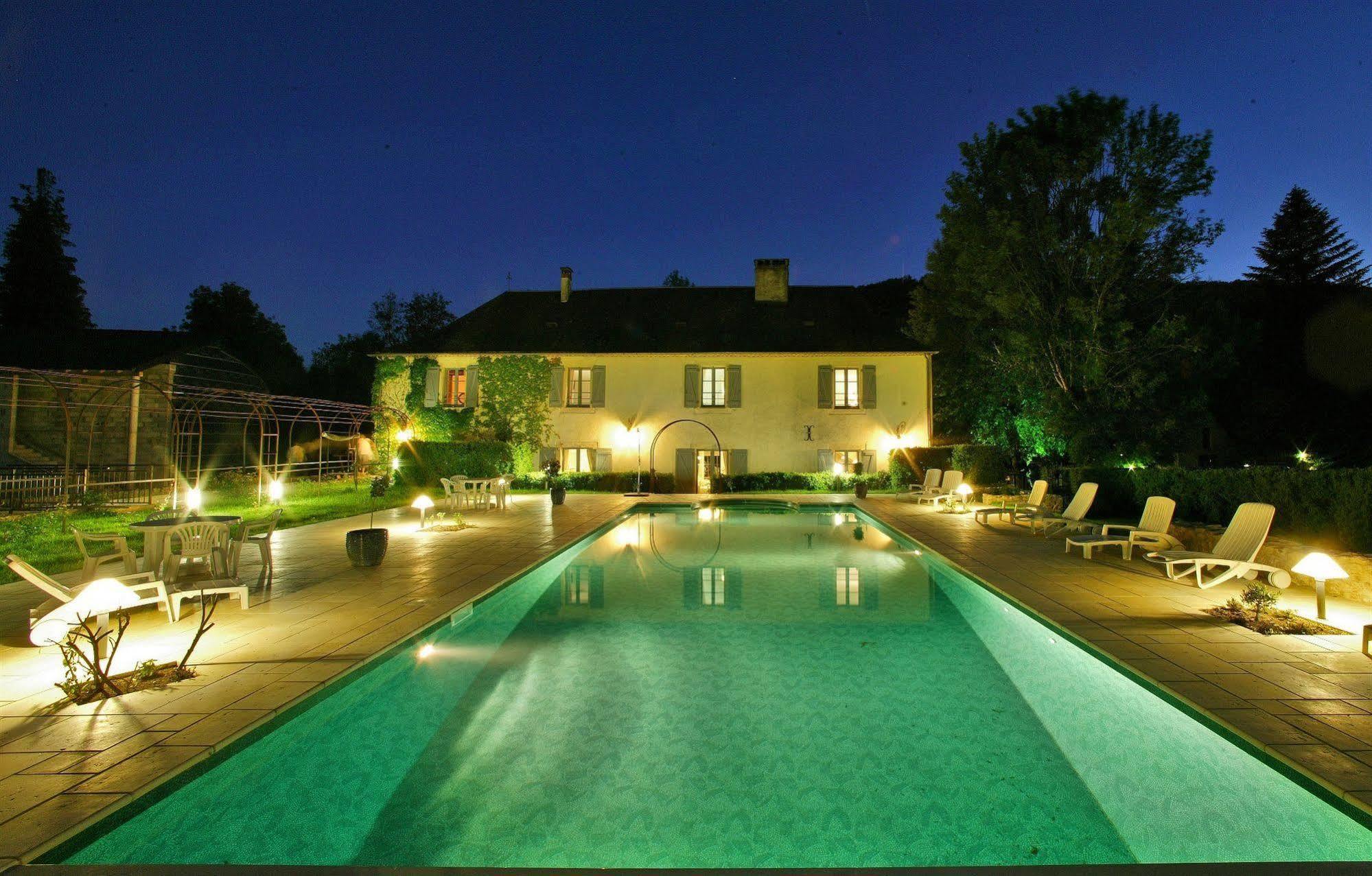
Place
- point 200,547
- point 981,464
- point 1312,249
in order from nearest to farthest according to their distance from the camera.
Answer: point 200,547 < point 981,464 < point 1312,249

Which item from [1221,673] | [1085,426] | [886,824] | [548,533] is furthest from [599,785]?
[1085,426]

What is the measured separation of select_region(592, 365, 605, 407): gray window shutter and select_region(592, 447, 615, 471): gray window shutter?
1.40m

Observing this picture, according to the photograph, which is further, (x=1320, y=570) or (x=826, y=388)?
(x=826, y=388)

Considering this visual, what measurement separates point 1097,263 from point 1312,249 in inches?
731

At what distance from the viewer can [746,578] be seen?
818cm

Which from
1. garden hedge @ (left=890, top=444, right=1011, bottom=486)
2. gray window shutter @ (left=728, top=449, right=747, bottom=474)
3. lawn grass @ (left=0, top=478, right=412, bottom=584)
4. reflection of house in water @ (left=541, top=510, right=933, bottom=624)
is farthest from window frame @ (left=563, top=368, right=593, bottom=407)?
garden hedge @ (left=890, top=444, right=1011, bottom=486)

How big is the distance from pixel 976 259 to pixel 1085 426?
4759 millimetres

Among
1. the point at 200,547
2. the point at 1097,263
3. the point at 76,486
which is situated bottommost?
the point at 200,547

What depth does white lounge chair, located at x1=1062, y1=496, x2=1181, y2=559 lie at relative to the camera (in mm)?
7668

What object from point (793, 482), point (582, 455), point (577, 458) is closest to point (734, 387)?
point (793, 482)

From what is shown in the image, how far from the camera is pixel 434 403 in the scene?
69.2ft

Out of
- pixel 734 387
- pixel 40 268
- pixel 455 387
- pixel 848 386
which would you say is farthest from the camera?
pixel 40 268

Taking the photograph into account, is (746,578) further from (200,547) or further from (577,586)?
(200,547)

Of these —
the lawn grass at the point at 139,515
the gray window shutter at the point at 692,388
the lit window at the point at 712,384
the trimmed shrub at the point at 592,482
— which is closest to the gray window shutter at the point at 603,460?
the trimmed shrub at the point at 592,482
